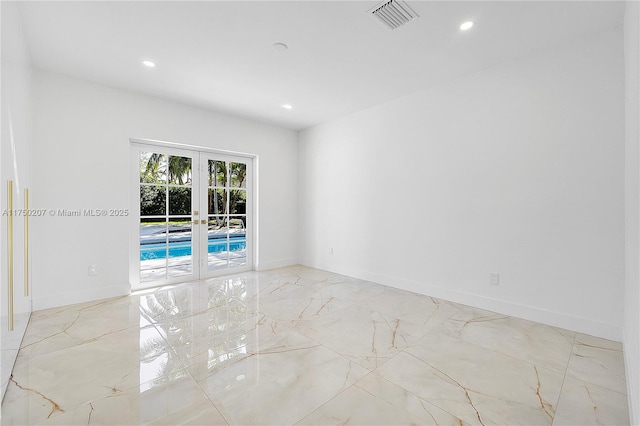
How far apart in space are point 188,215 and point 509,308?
14.1 feet

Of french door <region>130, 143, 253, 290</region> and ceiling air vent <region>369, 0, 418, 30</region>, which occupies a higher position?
ceiling air vent <region>369, 0, 418, 30</region>

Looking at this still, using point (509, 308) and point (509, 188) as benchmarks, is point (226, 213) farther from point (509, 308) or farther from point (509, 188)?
point (509, 308)

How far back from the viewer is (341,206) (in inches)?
190

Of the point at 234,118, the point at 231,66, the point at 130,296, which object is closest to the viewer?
the point at 231,66

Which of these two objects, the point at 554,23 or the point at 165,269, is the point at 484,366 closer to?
the point at 554,23

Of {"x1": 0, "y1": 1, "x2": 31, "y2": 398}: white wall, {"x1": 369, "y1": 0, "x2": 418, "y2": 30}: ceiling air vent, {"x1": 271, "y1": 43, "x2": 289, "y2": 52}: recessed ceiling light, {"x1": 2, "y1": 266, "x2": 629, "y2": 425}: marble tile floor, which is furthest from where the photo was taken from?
{"x1": 271, "y1": 43, "x2": 289, "y2": 52}: recessed ceiling light

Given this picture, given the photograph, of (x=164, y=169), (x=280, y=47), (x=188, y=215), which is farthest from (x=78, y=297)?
(x=280, y=47)

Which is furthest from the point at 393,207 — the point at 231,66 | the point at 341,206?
the point at 231,66

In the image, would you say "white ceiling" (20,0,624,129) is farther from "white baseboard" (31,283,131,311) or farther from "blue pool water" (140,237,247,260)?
"white baseboard" (31,283,131,311)

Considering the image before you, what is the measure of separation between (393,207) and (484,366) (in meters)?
2.34

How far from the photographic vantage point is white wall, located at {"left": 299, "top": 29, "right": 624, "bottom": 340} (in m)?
2.52

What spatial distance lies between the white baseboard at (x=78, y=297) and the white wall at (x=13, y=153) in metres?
1.03

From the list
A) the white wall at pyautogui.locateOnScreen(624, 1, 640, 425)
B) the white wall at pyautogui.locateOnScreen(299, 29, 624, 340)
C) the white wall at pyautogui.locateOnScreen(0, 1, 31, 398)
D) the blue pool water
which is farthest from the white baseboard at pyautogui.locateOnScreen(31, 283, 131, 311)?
the white wall at pyautogui.locateOnScreen(624, 1, 640, 425)

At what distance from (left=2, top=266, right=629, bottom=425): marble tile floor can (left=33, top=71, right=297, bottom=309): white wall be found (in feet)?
1.45
